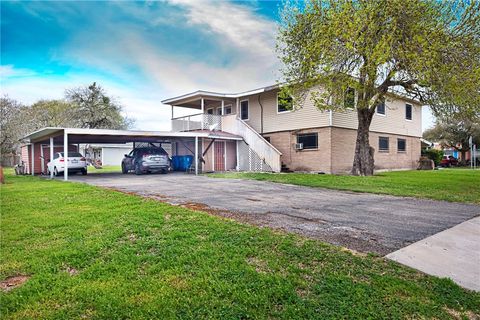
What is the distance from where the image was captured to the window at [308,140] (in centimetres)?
1895

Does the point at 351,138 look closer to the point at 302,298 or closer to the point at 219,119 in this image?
the point at 219,119

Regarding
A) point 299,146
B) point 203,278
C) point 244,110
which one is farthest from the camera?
point 244,110

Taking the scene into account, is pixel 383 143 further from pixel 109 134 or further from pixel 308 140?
pixel 109 134

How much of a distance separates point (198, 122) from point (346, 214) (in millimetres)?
17030

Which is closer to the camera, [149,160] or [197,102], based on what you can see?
[149,160]

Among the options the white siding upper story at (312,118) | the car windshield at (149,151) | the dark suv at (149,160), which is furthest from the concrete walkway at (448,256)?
the car windshield at (149,151)

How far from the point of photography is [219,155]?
21609 millimetres

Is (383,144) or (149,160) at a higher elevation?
(383,144)

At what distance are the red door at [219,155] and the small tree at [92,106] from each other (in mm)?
19985

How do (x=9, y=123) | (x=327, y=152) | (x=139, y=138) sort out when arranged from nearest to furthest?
(x=327, y=152)
(x=139, y=138)
(x=9, y=123)

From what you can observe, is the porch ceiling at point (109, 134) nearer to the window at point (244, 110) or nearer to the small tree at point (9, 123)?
the window at point (244, 110)

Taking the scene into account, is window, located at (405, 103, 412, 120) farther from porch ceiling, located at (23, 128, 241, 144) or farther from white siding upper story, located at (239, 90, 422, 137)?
porch ceiling, located at (23, 128, 241, 144)

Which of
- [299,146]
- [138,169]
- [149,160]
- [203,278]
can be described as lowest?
[203,278]

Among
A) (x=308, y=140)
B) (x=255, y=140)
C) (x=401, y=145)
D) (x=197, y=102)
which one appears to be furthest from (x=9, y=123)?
(x=401, y=145)
